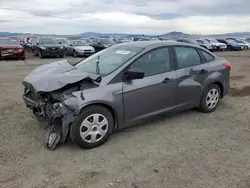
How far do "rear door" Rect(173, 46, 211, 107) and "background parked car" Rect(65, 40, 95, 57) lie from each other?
17.1 metres

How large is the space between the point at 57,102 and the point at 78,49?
18.6 meters

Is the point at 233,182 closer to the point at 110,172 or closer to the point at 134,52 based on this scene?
the point at 110,172

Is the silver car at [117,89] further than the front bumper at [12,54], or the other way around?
the front bumper at [12,54]

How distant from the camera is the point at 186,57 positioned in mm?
5148

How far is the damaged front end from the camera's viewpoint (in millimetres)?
3756

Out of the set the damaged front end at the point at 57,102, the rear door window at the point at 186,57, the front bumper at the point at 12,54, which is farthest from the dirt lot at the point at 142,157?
the front bumper at the point at 12,54

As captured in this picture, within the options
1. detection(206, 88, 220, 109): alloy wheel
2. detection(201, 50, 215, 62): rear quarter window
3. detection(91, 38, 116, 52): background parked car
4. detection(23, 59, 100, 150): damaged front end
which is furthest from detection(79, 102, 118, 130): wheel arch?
detection(91, 38, 116, 52): background parked car

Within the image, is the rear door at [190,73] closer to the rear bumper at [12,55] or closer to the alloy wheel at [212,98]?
the alloy wheel at [212,98]

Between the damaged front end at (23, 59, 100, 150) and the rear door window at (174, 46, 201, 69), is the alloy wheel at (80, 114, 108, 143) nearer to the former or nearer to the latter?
the damaged front end at (23, 59, 100, 150)

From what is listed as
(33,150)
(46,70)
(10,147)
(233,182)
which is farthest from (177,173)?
(46,70)

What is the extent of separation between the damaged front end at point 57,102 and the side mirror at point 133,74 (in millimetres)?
480

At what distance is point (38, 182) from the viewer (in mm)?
3135

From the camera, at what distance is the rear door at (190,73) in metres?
4.95

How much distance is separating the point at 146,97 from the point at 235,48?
1266 inches
